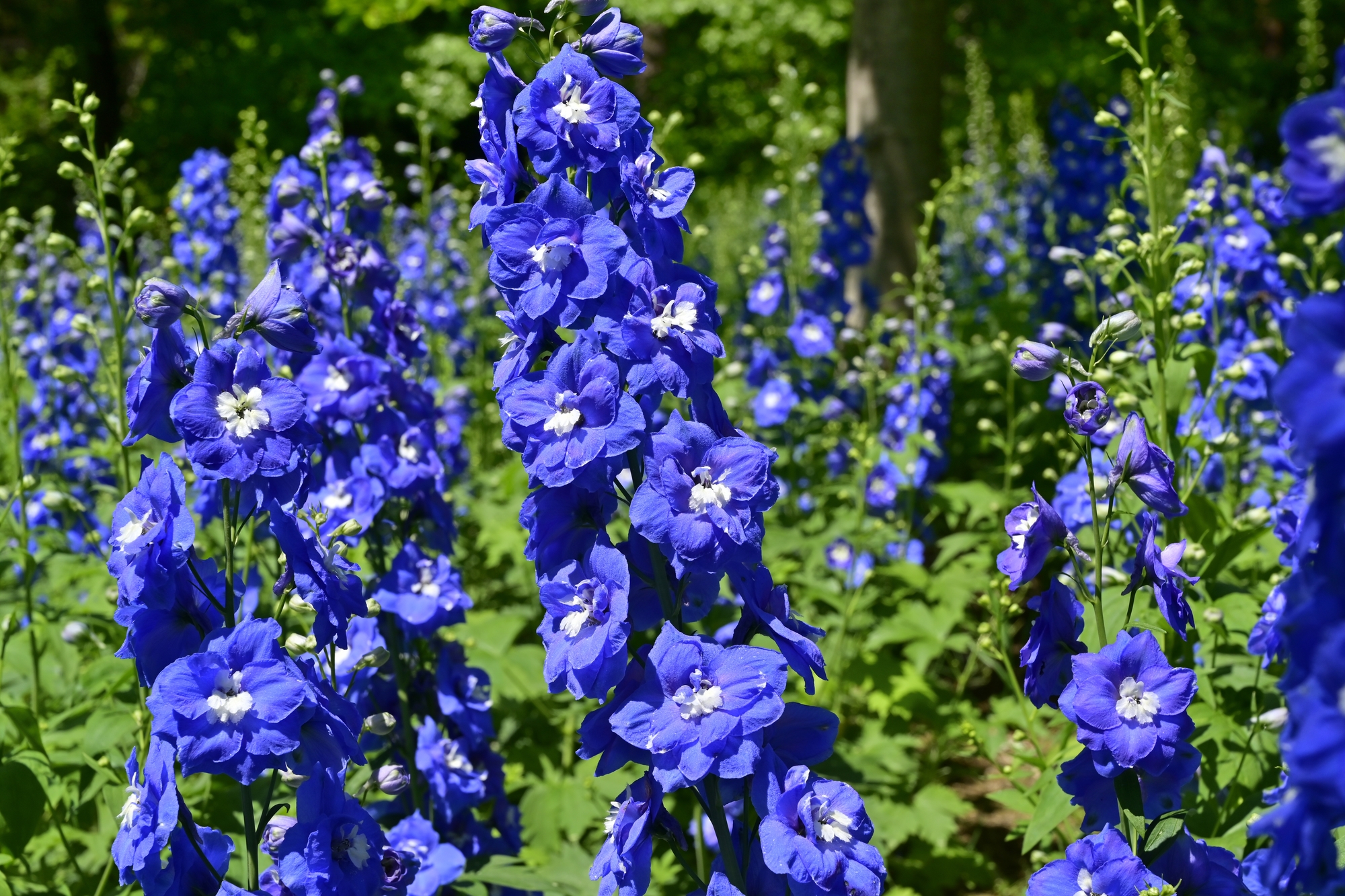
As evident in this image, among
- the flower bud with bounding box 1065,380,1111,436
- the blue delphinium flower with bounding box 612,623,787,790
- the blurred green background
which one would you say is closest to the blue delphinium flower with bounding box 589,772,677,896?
the blue delphinium flower with bounding box 612,623,787,790

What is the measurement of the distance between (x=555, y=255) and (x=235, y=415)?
1.73ft

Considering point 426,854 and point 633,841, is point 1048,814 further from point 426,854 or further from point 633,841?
point 426,854

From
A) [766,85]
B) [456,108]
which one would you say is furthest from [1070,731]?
[766,85]

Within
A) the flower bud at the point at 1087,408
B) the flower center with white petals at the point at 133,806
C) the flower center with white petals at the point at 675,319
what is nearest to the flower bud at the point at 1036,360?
the flower bud at the point at 1087,408

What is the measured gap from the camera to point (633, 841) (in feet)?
5.14

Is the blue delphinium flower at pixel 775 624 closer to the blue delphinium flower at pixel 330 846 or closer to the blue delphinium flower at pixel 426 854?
the blue delphinium flower at pixel 330 846

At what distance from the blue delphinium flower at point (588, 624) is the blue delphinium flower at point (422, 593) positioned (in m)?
0.96

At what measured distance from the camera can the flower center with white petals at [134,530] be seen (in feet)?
5.28

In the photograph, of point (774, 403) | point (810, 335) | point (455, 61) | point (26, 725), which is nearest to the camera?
point (26, 725)

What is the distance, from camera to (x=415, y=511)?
2646 millimetres

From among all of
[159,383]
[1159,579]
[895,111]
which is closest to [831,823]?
[1159,579]

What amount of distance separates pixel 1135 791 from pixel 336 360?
186 cm

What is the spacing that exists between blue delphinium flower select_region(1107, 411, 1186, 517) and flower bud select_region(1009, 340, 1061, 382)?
152mm

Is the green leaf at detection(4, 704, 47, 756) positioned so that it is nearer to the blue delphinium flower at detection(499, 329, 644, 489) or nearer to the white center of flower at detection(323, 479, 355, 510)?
the white center of flower at detection(323, 479, 355, 510)
